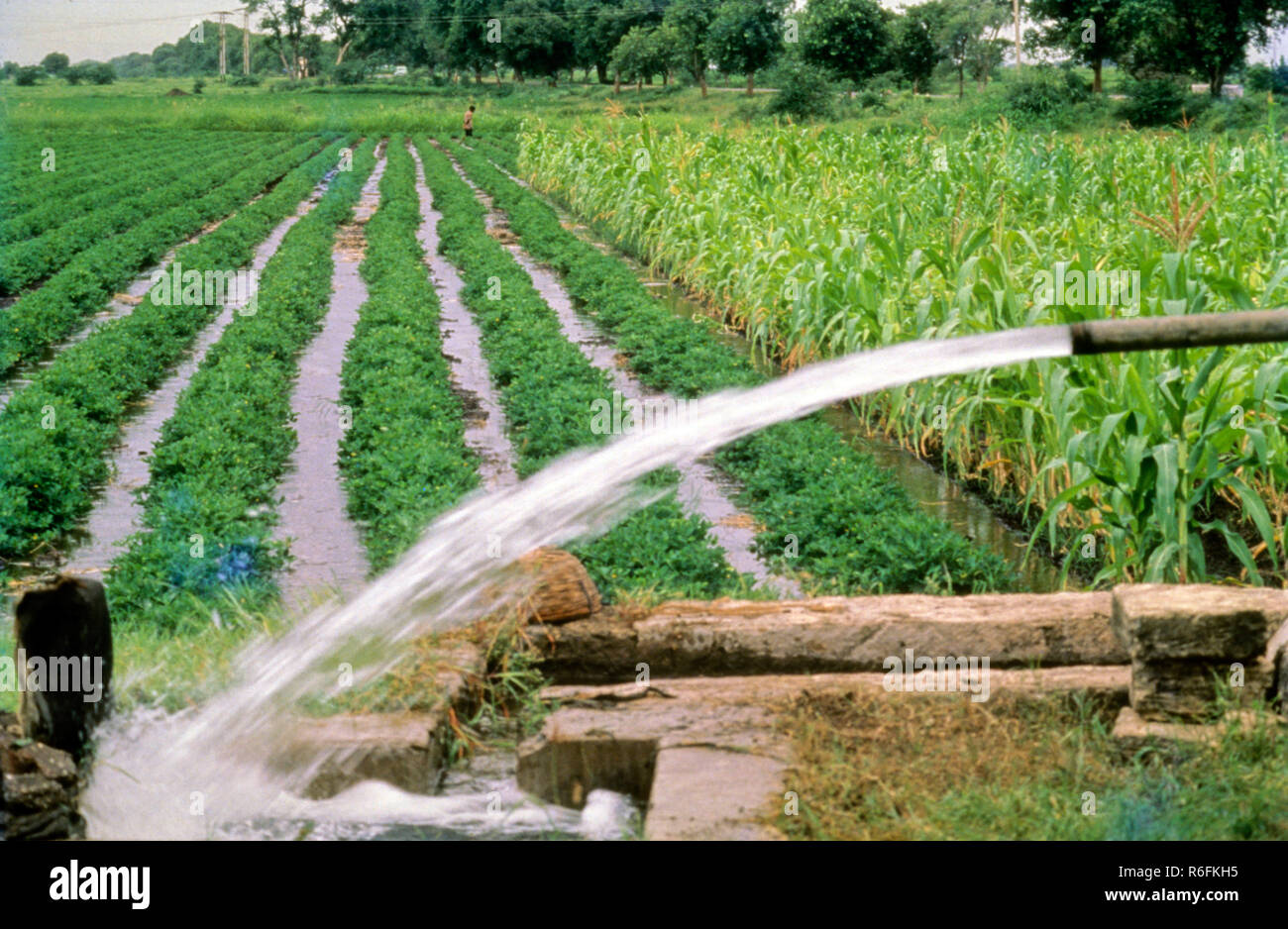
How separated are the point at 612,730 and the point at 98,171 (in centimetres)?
2551

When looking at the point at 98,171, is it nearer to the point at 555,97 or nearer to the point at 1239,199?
the point at 555,97

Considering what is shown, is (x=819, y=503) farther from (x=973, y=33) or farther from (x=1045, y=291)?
(x=973, y=33)

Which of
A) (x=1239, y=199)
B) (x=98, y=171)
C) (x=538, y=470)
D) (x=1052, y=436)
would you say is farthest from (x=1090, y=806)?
(x=98, y=171)

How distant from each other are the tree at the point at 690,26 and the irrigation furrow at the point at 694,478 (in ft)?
50.4

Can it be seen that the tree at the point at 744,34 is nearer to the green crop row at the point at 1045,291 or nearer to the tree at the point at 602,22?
the tree at the point at 602,22

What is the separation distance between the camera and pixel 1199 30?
37.3 m

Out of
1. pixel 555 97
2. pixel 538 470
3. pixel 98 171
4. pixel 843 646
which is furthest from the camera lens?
pixel 555 97

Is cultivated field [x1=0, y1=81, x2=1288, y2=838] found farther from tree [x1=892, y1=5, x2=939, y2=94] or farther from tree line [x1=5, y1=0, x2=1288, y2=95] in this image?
tree [x1=892, y1=5, x2=939, y2=94]

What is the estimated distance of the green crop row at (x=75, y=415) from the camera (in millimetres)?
6398

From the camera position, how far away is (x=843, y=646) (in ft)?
14.8

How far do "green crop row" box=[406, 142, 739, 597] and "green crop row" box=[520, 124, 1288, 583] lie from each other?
1407 mm

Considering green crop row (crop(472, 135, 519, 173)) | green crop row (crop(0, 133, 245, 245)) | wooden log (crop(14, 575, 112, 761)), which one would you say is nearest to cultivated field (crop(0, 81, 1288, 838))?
wooden log (crop(14, 575, 112, 761))

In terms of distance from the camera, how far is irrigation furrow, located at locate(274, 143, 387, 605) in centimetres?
588

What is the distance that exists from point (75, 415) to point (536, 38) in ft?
115
